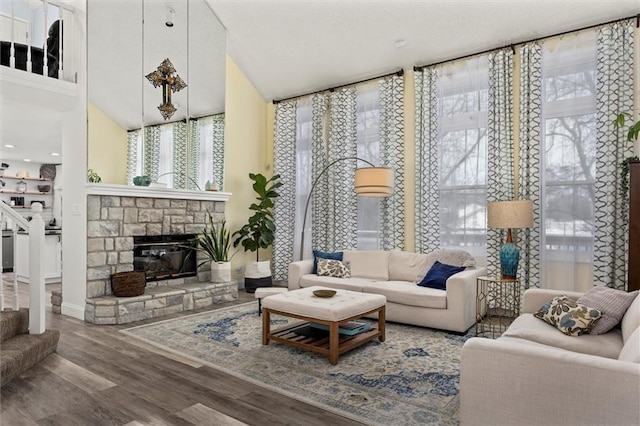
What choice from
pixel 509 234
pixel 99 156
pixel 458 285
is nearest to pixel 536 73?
pixel 509 234

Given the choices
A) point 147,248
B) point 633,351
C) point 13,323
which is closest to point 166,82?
point 147,248

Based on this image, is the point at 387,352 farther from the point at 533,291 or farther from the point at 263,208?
the point at 263,208

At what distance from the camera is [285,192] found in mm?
6672

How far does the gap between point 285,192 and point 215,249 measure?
1.58 m

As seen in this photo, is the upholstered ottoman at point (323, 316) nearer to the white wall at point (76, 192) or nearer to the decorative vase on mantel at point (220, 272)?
the decorative vase on mantel at point (220, 272)

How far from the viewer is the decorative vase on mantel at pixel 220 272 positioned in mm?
5574

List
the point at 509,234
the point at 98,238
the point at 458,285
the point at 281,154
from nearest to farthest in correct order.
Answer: the point at 458,285 → the point at 509,234 → the point at 98,238 → the point at 281,154

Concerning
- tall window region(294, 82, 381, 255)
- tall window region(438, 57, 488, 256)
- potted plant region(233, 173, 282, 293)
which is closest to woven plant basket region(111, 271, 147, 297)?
potted plant region(233, 173, 282, 293)

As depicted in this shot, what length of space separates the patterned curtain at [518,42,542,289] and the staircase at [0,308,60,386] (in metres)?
4.58

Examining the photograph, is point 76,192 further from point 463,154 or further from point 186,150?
point 463,154

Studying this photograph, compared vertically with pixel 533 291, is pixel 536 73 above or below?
above

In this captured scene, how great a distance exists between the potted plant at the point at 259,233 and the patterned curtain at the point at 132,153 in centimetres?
174

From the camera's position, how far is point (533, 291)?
10.7 feet

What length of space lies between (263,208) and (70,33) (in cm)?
322
